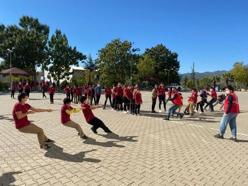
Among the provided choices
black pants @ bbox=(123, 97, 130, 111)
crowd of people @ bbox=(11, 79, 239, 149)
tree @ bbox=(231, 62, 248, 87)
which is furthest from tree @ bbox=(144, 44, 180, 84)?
black pants @ bbox=(123, 97, 130, 111)

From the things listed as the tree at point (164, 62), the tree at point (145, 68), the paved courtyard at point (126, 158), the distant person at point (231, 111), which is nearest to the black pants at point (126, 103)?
the paved courtyard at point (126, 158)

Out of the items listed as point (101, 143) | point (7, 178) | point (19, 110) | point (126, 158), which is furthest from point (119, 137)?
point (7, 178)

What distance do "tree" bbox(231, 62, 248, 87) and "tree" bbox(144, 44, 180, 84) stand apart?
15.8m

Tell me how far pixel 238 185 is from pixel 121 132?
5.53 metres

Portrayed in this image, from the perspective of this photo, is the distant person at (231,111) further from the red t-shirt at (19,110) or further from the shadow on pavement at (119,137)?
A: the red t-shirt at (19,110)

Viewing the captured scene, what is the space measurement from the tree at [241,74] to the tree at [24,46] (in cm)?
4960

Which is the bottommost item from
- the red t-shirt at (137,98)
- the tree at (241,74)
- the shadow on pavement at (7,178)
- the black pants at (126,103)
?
the shadow on pavement at (7,178)

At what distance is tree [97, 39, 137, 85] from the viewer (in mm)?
57938

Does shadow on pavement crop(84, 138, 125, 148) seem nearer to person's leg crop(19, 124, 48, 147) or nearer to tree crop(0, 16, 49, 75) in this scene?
person's leg crop(19, 124, 48, 147)

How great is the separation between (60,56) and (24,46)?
625 centimetres

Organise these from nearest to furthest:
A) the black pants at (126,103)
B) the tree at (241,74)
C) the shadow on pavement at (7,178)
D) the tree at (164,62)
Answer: the shadow on pavement at (7,178) → the black pants at (126,103) → the tree at (241,74) → the tree at (164,62)

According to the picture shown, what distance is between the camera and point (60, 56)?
5378 cm

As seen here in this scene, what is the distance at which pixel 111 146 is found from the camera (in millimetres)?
8594

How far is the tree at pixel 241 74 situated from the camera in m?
77.6
